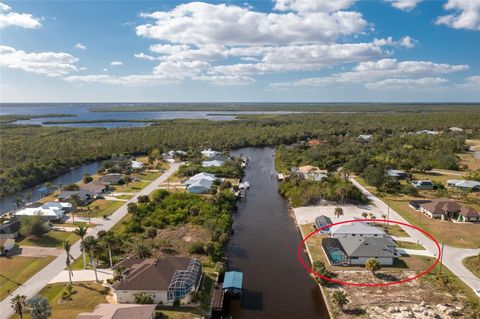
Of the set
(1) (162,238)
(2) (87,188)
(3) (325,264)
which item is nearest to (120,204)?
(2) (87,188)

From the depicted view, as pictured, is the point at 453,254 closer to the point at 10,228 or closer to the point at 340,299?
the point at 340,299

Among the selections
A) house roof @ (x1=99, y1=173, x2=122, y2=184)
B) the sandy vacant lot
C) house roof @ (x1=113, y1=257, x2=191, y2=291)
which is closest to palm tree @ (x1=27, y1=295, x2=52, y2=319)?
house roof @ (x1=113, y1=257, x2=191, y2=291)

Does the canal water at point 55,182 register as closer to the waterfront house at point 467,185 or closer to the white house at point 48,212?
the white house at point 48,212

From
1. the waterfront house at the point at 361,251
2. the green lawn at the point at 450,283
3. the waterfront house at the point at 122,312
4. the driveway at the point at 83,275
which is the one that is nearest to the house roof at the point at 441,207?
the green lawn at the point at 450,283

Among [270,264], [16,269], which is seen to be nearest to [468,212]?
[270,264]

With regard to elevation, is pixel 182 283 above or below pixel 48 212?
below

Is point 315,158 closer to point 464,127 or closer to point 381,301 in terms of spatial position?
point 381,301
